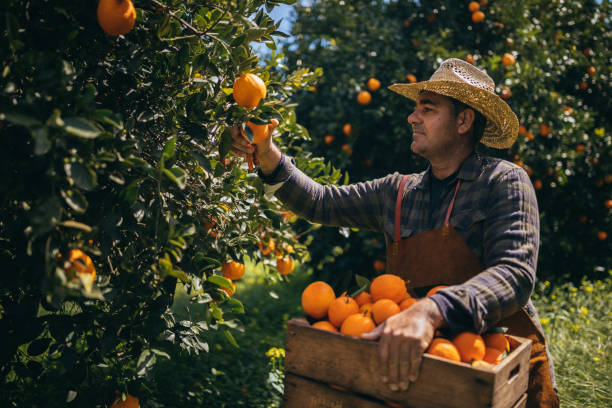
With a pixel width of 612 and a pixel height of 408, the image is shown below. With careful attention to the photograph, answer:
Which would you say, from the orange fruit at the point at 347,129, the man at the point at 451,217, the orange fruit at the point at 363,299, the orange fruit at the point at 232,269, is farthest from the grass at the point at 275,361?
the orange fruit at the point at 347,129

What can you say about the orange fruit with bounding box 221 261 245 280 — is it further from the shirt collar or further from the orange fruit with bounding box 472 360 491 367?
the orange fruit with bounding box 472 360 491 367

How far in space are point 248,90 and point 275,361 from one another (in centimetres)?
244

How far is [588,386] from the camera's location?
2.97 meters

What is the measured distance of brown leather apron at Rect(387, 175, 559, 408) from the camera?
1.62 metres

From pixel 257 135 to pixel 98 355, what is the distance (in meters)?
1.00

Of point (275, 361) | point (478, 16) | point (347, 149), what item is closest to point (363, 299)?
point (275, 361)

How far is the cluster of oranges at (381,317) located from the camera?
126 centimetres

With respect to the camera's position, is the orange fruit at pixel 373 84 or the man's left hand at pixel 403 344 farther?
the orange fruit at pixel 373 84

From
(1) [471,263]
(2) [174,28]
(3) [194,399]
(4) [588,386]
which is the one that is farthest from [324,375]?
(4) [588,386]

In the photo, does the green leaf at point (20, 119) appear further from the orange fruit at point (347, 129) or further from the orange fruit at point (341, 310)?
the orange fruit at point (347, 129)

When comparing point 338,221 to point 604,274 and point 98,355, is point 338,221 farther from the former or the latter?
point 604,274

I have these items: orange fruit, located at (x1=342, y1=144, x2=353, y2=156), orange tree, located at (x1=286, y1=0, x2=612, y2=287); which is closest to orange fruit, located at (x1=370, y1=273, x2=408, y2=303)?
orange tree, located at (x1=286, y1=0, x2=612, y2=287)

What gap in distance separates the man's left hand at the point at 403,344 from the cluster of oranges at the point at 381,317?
60 mm

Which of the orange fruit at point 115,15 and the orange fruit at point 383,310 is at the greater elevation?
the orange fruit at point 115,15
